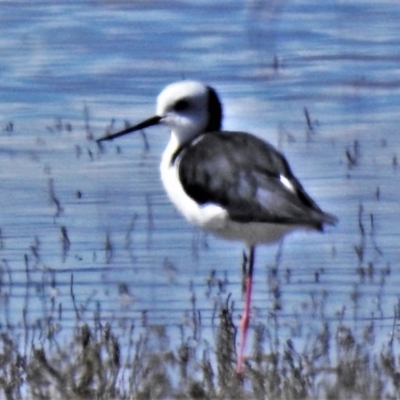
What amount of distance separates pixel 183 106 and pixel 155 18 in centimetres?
776

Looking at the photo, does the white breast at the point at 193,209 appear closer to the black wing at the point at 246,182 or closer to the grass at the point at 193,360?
the black wing at the point at 246,182

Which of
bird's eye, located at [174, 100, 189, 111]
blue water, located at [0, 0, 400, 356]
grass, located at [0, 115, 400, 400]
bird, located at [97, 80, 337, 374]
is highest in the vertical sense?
bird's eye, located at [174, 100, 189, 111]

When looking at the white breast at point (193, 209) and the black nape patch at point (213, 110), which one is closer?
the white breast at point (193, 209)

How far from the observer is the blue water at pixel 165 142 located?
891 cm

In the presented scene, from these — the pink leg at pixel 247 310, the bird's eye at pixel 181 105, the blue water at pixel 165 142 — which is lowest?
the blue water at pixel 165 142

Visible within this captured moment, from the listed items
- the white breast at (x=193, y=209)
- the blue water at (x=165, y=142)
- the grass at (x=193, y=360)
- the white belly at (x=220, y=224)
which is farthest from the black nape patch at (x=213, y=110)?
the grass at (x=193, y=360)

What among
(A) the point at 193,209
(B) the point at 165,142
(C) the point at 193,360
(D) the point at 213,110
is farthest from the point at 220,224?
(B) the point at 165,142

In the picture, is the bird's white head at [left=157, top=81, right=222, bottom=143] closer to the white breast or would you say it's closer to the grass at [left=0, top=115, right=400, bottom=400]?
the white breast

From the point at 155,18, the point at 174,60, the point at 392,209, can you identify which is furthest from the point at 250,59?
the point at 392,209

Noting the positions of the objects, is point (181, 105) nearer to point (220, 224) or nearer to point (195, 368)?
point (220, 224)

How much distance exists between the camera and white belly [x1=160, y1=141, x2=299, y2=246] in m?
8.28

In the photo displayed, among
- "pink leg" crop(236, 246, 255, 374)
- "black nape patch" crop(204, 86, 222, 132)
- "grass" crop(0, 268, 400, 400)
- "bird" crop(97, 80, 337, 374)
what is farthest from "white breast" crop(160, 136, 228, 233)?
"grass" crop(0, 268, 400, 400)

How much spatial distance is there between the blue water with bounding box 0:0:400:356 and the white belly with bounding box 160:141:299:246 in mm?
361

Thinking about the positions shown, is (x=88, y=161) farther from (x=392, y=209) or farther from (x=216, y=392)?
(x=216, y=392)
